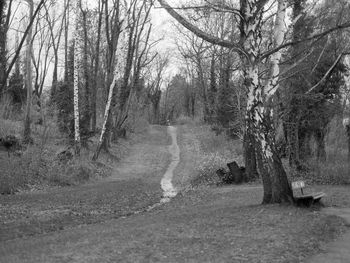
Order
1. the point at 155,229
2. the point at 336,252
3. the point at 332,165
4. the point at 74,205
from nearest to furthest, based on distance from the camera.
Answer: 1. the point at 336,252
2. the point at 155,229
3. the point at 74,205
4. the point at 332,165

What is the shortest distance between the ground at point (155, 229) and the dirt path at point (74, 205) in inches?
1.1

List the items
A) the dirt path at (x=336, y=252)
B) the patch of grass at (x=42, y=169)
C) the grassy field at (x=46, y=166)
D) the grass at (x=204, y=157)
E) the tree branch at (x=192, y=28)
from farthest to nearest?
the grass at (x=204, y=157)
the grassy field at (x=46, y=166)
the patch of grass at (x=42, y=169)
the tree branch at (x=192, y=28)
the dirt path at (x=336, y=252)

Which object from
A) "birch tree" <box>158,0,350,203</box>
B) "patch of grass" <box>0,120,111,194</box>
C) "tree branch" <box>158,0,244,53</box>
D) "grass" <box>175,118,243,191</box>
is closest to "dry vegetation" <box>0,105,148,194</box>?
"patch of grass" <box>0,120,111,194</box>

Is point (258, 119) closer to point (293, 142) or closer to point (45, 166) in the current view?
point (293, 142)

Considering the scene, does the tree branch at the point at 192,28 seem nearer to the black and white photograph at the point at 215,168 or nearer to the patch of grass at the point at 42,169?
the black and white photograph at the point at 215,168

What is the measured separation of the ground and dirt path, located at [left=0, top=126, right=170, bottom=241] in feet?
0.09

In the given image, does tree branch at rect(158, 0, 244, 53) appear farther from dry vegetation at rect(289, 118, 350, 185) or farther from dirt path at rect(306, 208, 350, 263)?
dry vegetation at rect(289, 118, 350, 185)

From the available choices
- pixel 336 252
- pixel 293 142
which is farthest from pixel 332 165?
pixel 336 252

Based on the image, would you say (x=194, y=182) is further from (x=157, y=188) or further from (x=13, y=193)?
(x=13, y=193)

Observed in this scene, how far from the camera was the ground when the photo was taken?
7.15 m

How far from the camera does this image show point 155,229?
9227 millimetres

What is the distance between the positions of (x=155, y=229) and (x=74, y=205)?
5.80 meters

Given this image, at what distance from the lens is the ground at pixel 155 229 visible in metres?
7.15

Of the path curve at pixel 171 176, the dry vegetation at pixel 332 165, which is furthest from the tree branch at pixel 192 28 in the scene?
the dry vegetation at pixel 332 165
